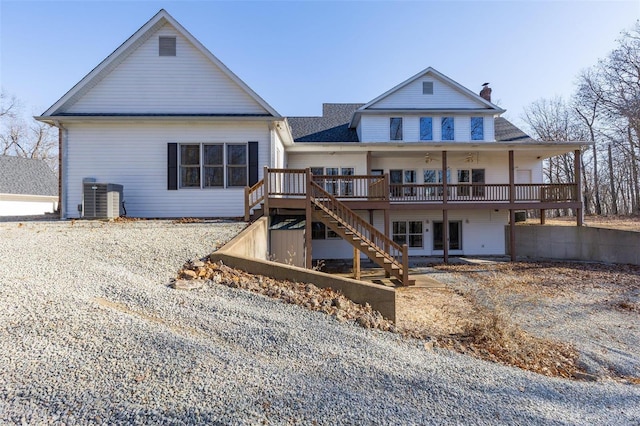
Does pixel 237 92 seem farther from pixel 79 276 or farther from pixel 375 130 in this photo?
pixel 79 276

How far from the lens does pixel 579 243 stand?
15.1 metres

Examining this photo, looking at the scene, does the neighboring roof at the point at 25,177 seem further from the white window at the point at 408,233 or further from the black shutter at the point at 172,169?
the white window at the point at 408,233

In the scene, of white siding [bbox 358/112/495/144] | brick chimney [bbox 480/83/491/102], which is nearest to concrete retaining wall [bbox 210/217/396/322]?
white siding [bbox 358/112/495/144]

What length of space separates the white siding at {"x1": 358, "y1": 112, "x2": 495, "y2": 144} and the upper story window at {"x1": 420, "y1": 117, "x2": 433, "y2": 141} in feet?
0.52

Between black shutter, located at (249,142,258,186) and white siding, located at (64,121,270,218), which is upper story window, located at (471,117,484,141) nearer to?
white siding, located at (64,121,270,218)

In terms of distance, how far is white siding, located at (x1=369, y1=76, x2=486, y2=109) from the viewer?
685 inches

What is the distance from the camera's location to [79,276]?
17.5 ft

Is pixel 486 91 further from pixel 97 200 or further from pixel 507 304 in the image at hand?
pixel 97 200

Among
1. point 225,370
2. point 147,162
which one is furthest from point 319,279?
point 147,162

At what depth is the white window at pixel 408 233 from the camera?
17156 mm

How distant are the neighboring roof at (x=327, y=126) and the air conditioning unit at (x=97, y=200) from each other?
9.93 m

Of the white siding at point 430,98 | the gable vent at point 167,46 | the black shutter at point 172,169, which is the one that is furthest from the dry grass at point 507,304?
the gable vent at point 167,46

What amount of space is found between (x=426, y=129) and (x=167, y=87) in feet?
40.9

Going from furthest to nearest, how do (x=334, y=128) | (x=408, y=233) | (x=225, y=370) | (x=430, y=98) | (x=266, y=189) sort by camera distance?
(x=334, y=128) → (x=430, y=98) → (x=408, y=233) → (x=266, y=189) → (x=225, y=370)
